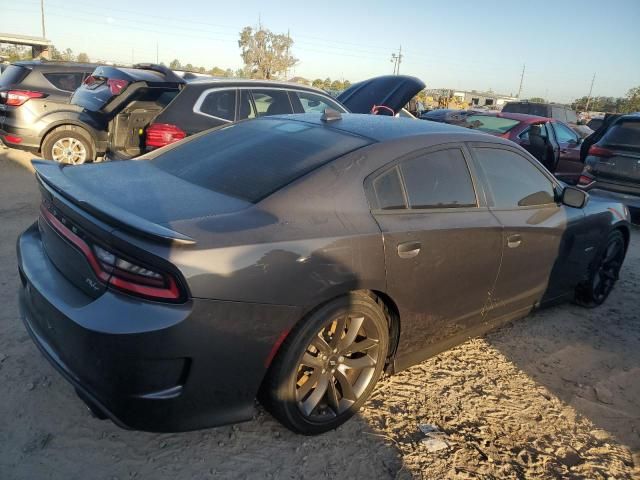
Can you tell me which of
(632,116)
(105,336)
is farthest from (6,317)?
(632,116)

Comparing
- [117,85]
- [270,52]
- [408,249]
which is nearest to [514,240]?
[408,249]

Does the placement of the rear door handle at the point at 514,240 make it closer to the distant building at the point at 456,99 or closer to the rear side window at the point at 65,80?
the rear side window at the point at 65,80

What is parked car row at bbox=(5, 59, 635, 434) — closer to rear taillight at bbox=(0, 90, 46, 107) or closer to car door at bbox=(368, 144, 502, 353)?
car door at bbox=(368, 144, 502, 353)

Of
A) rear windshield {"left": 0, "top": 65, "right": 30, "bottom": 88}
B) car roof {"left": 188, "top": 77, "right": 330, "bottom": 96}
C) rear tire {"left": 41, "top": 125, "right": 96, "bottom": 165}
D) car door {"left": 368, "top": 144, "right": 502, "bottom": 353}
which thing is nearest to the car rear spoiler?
car door {"left": 368, "top": 144, "right": 502, "bottom": 353}

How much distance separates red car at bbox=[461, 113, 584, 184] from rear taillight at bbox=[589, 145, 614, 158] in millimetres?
1590

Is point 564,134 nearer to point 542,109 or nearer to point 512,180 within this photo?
point 542,109

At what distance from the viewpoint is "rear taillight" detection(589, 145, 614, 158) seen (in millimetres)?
7134

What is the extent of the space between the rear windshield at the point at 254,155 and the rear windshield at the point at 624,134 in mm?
5820

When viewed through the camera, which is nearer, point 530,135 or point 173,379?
point 173,379

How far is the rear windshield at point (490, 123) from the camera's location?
30.5 ft

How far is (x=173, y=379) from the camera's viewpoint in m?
2.00

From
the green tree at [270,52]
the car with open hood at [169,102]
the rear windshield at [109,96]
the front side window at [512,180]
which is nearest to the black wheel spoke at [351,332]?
the front side window at [512,180]

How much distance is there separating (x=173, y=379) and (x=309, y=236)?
32.0 inches

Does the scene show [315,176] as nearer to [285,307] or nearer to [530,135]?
[285,307]
